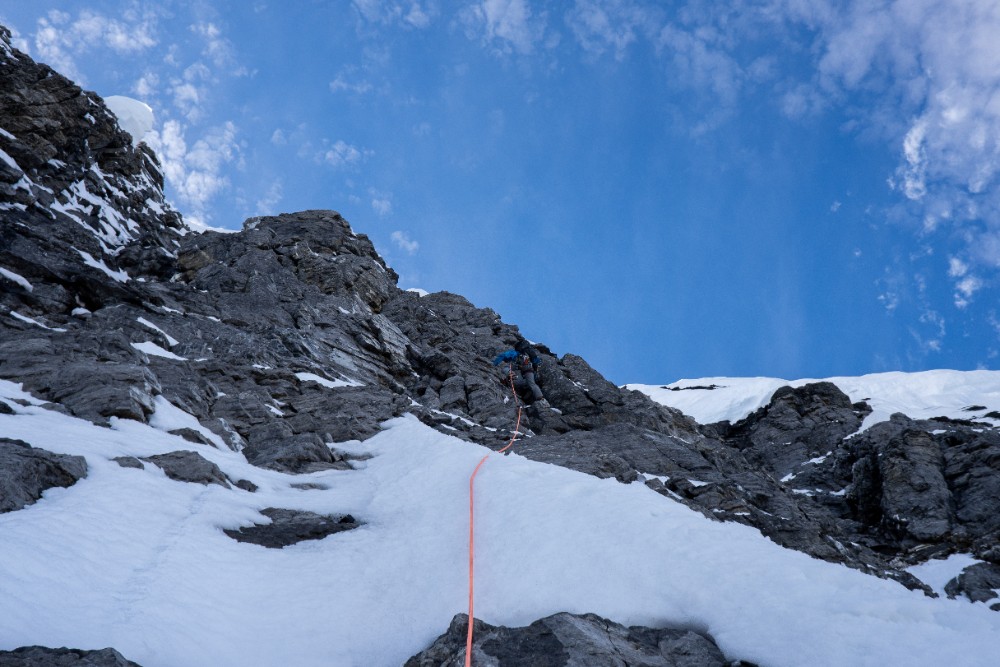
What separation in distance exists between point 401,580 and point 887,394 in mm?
74584

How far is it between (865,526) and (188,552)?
30.6 m

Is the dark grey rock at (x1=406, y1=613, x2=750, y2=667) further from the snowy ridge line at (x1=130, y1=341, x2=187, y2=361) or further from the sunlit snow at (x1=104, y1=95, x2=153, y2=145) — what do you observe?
the sunlit snow at (x1=104, y1=95, x2=153, y2=145)

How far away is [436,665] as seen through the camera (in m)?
5.75

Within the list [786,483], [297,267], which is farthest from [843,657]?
[786,483]

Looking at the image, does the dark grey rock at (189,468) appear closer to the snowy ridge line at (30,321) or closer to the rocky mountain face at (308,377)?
the rocky mountain face at (308,377)

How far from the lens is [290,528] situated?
9648 millimetres

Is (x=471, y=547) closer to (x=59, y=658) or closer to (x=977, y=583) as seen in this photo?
(x=59, y=658)

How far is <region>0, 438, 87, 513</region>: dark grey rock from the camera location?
747 centimetres

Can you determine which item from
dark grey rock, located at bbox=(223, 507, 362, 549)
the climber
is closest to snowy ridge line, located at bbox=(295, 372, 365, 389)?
the climber

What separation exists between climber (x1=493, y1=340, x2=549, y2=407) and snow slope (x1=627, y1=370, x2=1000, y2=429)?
27.0 metres

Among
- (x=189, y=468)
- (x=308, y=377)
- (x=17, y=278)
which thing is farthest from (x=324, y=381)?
(x=17, y=278)

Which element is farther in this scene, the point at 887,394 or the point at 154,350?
the point at 887,394

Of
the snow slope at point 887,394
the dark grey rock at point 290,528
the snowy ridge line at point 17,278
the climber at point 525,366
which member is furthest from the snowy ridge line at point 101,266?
the snow slope at point 887,394

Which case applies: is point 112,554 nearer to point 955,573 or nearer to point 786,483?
point 955,573
